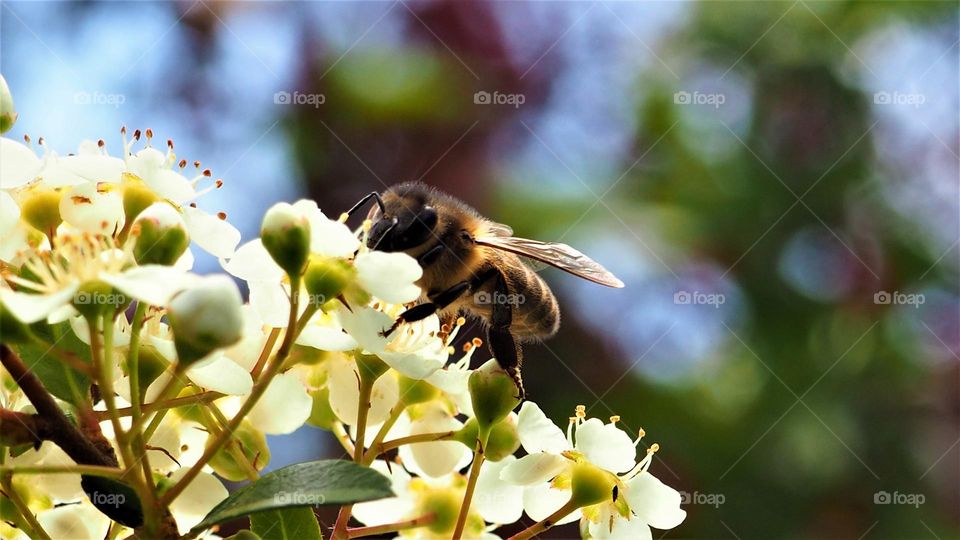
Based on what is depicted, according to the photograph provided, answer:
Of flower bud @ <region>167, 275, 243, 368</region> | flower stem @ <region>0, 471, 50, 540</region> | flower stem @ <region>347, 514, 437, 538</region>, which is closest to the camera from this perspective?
flower bud @ <region>167, 275, 243, 368</region>

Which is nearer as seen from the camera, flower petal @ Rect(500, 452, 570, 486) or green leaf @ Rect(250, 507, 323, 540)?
green leaf @ Rect(250, 507, 323, 540)

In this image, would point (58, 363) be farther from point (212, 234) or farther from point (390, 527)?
point (390, 527)

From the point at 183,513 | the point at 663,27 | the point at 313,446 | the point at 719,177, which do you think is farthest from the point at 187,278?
the point at 663,27

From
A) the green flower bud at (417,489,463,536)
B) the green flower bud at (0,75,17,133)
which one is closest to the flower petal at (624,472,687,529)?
the green flower bud at (417,489,463,536)

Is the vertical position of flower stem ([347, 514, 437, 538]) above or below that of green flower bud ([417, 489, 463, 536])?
below

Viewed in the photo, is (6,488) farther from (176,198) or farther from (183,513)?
(176,198)

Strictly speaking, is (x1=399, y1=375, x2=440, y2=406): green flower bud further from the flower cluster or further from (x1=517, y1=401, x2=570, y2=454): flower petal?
(x1=517, y1=401, x2=570, y2=454): flower petal
